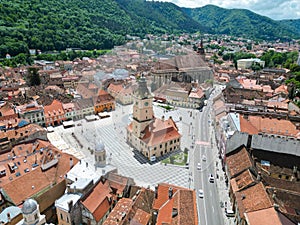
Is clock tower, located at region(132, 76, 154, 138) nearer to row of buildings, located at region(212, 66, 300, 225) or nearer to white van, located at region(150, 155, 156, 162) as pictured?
white van, located at region(150, 155, 156, 162)

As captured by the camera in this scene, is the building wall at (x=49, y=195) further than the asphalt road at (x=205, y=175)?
No

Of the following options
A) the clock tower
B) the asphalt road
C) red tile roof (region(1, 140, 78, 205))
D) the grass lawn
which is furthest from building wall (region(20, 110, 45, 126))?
the asphalt road

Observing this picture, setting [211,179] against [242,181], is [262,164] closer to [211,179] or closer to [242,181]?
[242,181]

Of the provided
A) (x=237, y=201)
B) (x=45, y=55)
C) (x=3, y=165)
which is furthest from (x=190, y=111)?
(x=45, y=55)

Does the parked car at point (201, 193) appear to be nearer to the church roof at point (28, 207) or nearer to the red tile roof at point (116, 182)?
the red tile roof at point (116, 182)

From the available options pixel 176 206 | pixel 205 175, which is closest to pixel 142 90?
pixel 176 206

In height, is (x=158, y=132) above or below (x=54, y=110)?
above

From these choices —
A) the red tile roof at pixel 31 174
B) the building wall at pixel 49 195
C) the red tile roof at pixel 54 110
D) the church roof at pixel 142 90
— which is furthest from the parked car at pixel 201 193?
the red tile roof at pixel 54 110
